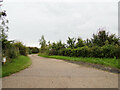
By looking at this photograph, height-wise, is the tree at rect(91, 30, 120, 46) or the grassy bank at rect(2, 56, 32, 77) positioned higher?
the tree at rect(91, 30, 120, 46)

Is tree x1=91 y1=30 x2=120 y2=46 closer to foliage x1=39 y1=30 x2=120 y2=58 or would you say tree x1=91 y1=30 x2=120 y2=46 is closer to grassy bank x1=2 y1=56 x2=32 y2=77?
foliage x1=39 y1=30 x2=120 y2=58

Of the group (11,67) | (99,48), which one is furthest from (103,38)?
(11,67)

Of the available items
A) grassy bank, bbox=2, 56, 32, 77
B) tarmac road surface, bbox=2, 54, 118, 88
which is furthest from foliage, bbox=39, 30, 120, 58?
grassy bank, bbox=2, 56, 32, 77

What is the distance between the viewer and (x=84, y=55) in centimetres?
1008

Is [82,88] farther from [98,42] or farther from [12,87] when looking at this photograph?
[98,42]

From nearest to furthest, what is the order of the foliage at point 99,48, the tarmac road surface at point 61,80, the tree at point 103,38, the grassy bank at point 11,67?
the tarmac road surface at point 61,80 → the grassy bank at point 11,67 → the foliage at point 99,48 → the tree at point 103,38

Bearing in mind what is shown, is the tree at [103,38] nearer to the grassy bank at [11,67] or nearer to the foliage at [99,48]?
the foliage at [99,48]

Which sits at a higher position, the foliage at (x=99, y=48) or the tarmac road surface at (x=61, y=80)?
the foliage at (x=99, y=48)

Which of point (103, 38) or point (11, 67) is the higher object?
point (103, 38)

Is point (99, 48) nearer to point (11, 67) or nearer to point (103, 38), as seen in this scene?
point (103, 38)

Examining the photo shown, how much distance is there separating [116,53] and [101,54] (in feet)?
4.42

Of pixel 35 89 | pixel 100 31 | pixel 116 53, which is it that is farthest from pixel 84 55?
pixel 35 89

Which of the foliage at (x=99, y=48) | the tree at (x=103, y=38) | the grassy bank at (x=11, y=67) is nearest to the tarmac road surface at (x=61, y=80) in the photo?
the grassy bank at (x=11, y=67)

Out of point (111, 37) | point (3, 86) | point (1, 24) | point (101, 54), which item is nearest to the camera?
point (3, 86)
